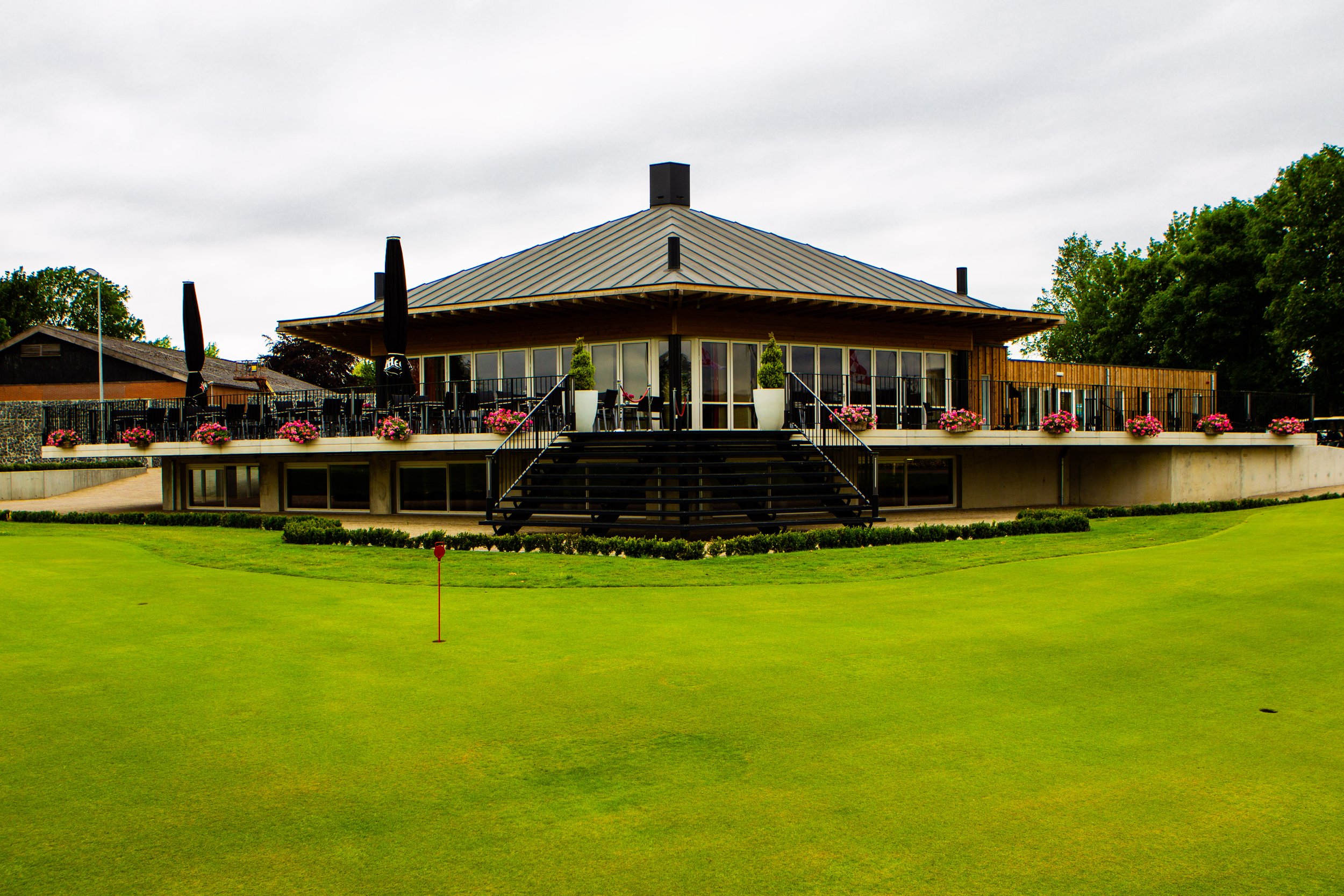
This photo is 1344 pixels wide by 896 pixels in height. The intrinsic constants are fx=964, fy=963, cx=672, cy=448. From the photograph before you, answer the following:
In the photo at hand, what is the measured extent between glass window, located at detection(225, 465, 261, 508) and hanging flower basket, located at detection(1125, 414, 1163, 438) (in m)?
22.2

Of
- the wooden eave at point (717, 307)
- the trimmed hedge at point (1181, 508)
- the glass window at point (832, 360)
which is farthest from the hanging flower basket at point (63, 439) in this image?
the trimmed hedge at point (1181, 508)

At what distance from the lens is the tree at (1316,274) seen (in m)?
36.6

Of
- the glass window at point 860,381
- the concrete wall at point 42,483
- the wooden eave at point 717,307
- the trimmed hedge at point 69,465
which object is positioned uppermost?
the wooden eave at point 717,307

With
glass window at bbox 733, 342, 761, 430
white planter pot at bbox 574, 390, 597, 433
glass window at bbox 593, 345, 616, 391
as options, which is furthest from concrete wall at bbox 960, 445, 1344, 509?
white planter pot at bbox 574, 390, 597, 433

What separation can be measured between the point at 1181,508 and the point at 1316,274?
23450mm

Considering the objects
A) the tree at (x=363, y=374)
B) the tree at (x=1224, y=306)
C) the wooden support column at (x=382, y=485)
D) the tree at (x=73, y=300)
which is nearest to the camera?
the wooden support column at (x=382, y=485)

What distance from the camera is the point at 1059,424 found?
2236 centimetres

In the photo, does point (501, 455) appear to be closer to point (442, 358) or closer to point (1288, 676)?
point (442, 358)

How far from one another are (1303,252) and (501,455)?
110 feet

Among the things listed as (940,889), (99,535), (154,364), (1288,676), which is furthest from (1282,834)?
(154,364)

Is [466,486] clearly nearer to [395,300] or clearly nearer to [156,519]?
[395,300]

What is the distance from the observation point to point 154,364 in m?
45.6

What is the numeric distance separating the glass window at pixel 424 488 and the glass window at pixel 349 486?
1.09 meters

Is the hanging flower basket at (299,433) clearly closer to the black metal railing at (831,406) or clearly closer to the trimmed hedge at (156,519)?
the black metal railing at (831,406)
